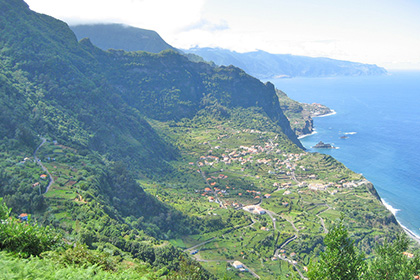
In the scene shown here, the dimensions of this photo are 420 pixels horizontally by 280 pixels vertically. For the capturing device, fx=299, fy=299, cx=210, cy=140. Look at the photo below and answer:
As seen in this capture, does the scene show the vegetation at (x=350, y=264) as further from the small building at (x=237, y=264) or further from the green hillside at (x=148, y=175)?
the small building at (x=237, y=264)

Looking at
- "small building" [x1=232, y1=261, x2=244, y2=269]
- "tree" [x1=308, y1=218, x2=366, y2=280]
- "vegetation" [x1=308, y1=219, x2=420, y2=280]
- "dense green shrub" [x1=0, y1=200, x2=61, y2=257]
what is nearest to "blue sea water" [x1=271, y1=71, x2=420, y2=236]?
"small building" [x1=232, y1=261, x2=244, y2=269]

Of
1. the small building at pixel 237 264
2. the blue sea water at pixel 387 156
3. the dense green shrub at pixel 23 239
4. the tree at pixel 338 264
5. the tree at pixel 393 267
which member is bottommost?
the small building at pixel 237 264

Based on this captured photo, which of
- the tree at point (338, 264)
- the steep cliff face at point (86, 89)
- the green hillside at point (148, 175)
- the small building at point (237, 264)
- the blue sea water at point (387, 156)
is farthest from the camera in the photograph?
the blue sea water at point (387, 156)

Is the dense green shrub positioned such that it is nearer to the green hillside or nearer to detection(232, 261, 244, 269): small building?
the green hillside

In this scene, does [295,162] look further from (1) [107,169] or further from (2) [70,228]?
(2) [70,228]

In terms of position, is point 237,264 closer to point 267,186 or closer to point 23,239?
point 23,239

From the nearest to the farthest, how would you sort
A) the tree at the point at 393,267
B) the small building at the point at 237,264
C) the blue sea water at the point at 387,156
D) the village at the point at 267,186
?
the tree at the point at 393,267 < the small building at the point at 237,264 < the village at the point at 267,186 < the blue sea water at the point at 387,156

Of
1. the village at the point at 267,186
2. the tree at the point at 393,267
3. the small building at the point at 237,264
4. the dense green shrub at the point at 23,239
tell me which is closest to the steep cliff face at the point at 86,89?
the village at the point at 267,186
